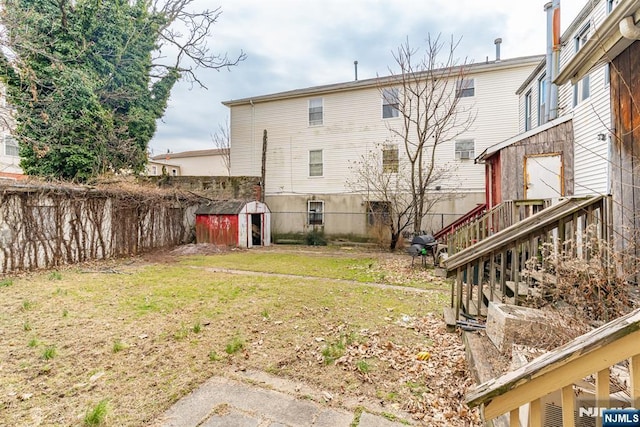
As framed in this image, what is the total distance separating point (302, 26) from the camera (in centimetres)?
1343

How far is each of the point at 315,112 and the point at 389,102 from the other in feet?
13.1

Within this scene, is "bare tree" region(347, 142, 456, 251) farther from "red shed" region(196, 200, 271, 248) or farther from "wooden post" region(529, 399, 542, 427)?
"wooden post" region(529, 399, 542, 427)

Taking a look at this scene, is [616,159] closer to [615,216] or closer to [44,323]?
[615,216]

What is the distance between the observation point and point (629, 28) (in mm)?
2795

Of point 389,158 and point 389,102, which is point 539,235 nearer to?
point 389,158

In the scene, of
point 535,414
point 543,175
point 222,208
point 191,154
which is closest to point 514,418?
point 535,414

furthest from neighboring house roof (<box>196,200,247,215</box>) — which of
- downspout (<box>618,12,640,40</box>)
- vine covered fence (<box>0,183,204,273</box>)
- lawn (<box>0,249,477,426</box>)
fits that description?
downspout (<box>618,12,640,40</box>)

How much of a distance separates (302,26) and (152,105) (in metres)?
8.71

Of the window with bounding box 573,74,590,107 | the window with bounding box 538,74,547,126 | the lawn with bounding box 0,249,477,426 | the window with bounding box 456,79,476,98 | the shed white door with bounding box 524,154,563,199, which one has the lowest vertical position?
the lawn with bounding box 0,249,477,426

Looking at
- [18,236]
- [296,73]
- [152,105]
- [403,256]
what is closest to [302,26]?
[296,73]

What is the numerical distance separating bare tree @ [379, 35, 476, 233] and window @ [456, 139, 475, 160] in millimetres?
428

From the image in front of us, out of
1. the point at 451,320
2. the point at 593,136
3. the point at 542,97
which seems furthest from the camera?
the point at 542,97

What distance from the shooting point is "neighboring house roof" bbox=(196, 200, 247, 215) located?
46.4ft

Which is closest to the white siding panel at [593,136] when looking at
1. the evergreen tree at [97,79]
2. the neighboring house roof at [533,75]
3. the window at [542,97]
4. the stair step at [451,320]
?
the window at [542,97]
